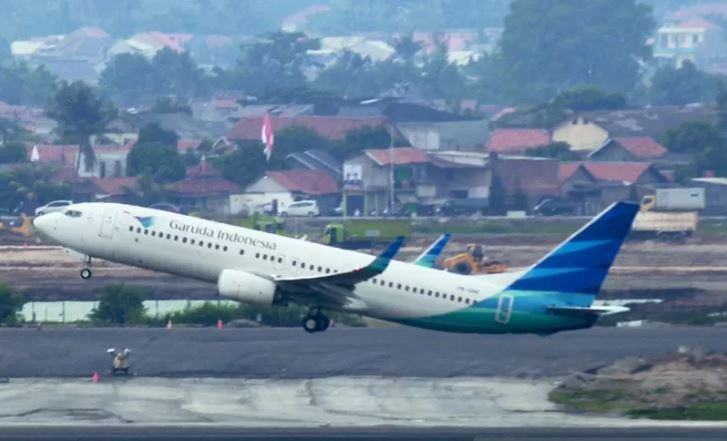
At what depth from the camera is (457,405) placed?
192 ft

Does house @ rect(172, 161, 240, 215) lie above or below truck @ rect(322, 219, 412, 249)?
above

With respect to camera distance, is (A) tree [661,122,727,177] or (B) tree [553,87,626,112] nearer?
(A) tree [661,122,727,177]

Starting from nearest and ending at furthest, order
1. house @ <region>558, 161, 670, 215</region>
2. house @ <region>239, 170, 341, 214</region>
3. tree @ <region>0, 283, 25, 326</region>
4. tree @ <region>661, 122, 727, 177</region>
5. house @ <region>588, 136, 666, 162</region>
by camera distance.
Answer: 1. tree @ <region>0, 283, 25, 326</region>
2. house @ <region>558, 161, 670, 215</region>
3. house @ <region>239, 170, 341, 214</region>
4. tree @ <region>661, 122, 727, 177</region>
5. house @ <region>588, 136, 666, 162</region>

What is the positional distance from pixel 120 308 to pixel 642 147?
88.4 meters

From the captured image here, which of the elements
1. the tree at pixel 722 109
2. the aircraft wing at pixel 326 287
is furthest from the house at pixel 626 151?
the aircraft wing at pixel 326 287

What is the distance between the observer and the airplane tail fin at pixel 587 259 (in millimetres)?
63562

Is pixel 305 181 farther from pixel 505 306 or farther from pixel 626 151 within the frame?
pixel 505 306

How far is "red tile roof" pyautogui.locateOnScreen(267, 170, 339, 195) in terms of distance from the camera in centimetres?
14438

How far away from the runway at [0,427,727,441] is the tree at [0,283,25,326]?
27951mm

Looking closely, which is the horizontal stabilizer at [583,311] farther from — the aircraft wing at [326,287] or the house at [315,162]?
the house at [315,162]

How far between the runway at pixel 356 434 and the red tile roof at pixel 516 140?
11605 cm

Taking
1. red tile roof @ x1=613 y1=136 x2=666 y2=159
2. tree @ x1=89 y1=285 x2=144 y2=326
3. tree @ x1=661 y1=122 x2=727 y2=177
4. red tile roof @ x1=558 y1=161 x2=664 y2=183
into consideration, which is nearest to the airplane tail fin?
tree @ x1=89 y1=285 x2=144 y2=326

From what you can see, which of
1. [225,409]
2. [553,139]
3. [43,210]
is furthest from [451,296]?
[553,139]

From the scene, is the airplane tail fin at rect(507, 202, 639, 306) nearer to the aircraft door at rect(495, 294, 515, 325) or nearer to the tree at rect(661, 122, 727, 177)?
the aircraft door at rect(495, 294, 515, 325)
